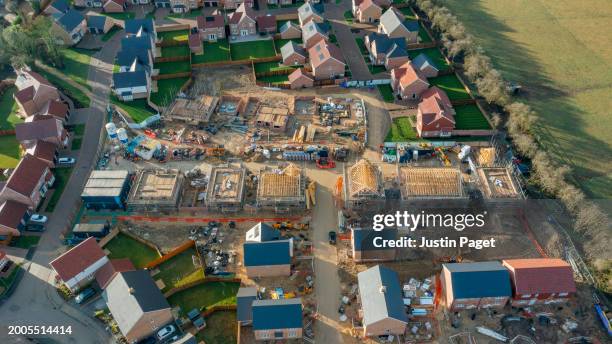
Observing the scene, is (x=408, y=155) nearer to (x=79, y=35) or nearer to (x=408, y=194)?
(x=408, y=194)

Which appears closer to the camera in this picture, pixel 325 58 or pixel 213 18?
pixel 325 58

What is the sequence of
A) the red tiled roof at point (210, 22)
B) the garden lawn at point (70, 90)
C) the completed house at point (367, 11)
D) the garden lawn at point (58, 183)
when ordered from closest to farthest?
the garden lawn at point (58, 183) → the garden lawn at point (70, 90) → the red tiled roof at point (210, 22) → the completed house at point (367, 11)

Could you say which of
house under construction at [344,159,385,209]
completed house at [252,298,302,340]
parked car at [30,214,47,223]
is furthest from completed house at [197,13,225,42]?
completed house at [252,298,302,340]

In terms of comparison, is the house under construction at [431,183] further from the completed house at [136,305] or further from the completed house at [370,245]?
the completed house at [136,305]

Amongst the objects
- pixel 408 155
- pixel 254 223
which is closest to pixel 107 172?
pixel 254 223

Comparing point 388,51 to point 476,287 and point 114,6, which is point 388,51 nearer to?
point 476,287

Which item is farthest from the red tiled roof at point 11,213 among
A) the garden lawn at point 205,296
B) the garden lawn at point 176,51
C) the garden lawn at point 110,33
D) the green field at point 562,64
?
the green field at point 562,64

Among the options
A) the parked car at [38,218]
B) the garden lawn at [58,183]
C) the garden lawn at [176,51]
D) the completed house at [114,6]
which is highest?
the completed house at [114,6]
